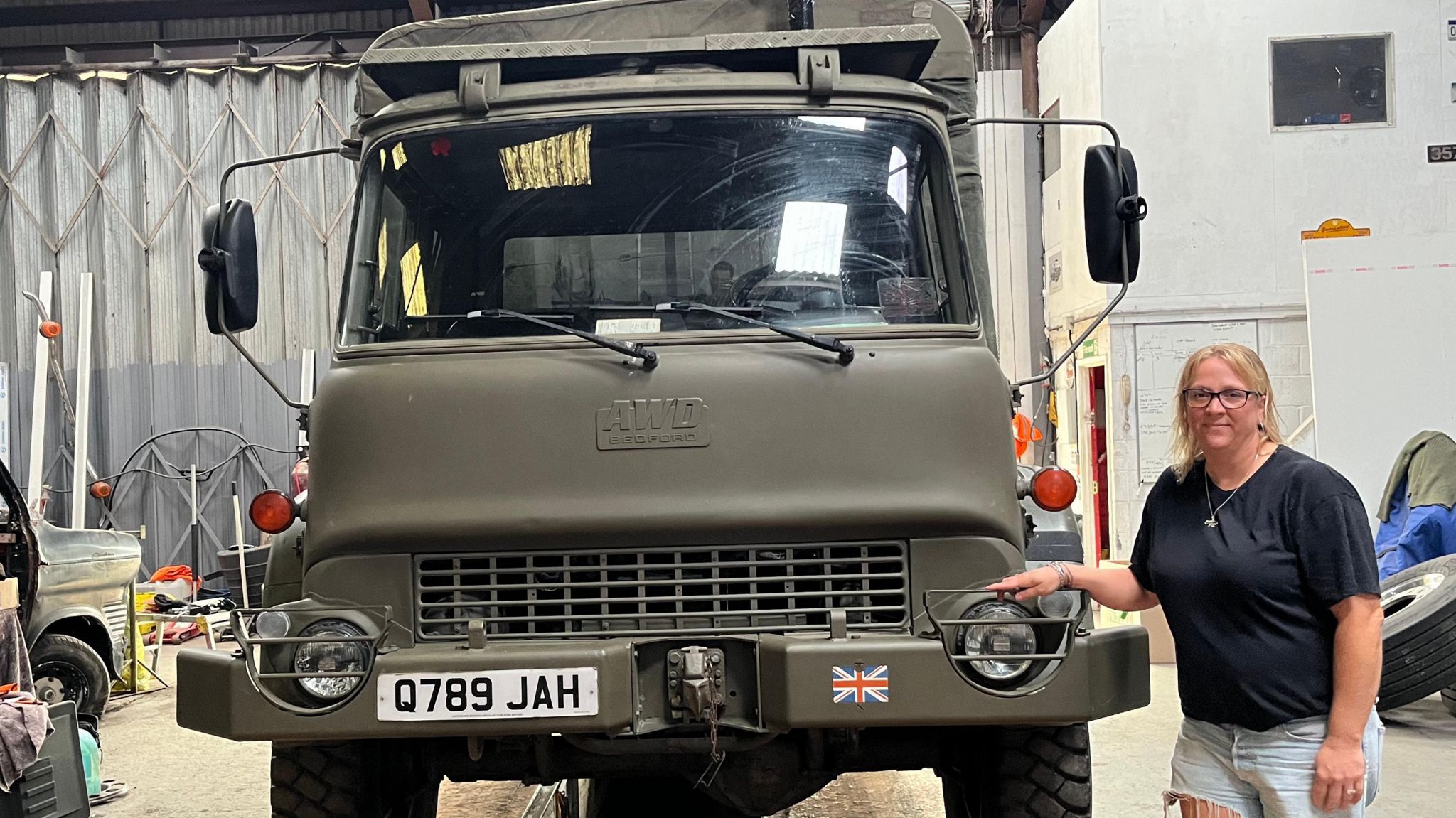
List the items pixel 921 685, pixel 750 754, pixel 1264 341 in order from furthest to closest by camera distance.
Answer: pixel 1264 341
pixel 750 754
pixel 921 685

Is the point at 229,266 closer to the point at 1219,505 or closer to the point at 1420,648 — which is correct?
the point at 1219,505

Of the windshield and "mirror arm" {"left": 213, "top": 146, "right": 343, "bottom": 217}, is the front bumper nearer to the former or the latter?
the windshield

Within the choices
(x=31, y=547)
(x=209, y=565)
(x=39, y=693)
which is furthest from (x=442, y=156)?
(x=209, y=565)

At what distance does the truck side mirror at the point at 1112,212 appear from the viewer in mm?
4418

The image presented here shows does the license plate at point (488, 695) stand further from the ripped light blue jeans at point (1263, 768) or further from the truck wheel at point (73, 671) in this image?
the truck wheel at point (73, 671)

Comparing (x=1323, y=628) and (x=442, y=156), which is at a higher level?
(x=442, y=156)

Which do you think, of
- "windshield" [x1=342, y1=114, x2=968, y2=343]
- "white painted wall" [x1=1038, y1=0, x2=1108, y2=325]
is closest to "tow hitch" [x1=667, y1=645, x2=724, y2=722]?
"windshield" [x1=342, y1=114, x2=968, y2=343]

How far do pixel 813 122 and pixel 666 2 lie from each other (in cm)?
117

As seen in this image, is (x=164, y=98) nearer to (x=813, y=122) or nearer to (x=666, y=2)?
(x=666, y=2)

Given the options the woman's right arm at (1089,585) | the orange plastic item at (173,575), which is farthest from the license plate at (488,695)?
the orange plastic item at (173,575)

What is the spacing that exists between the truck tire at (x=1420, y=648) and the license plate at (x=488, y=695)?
5.59m

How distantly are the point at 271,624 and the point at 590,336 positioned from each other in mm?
1172

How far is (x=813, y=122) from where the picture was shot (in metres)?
4.31

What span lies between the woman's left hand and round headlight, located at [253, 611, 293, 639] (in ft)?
8.54
